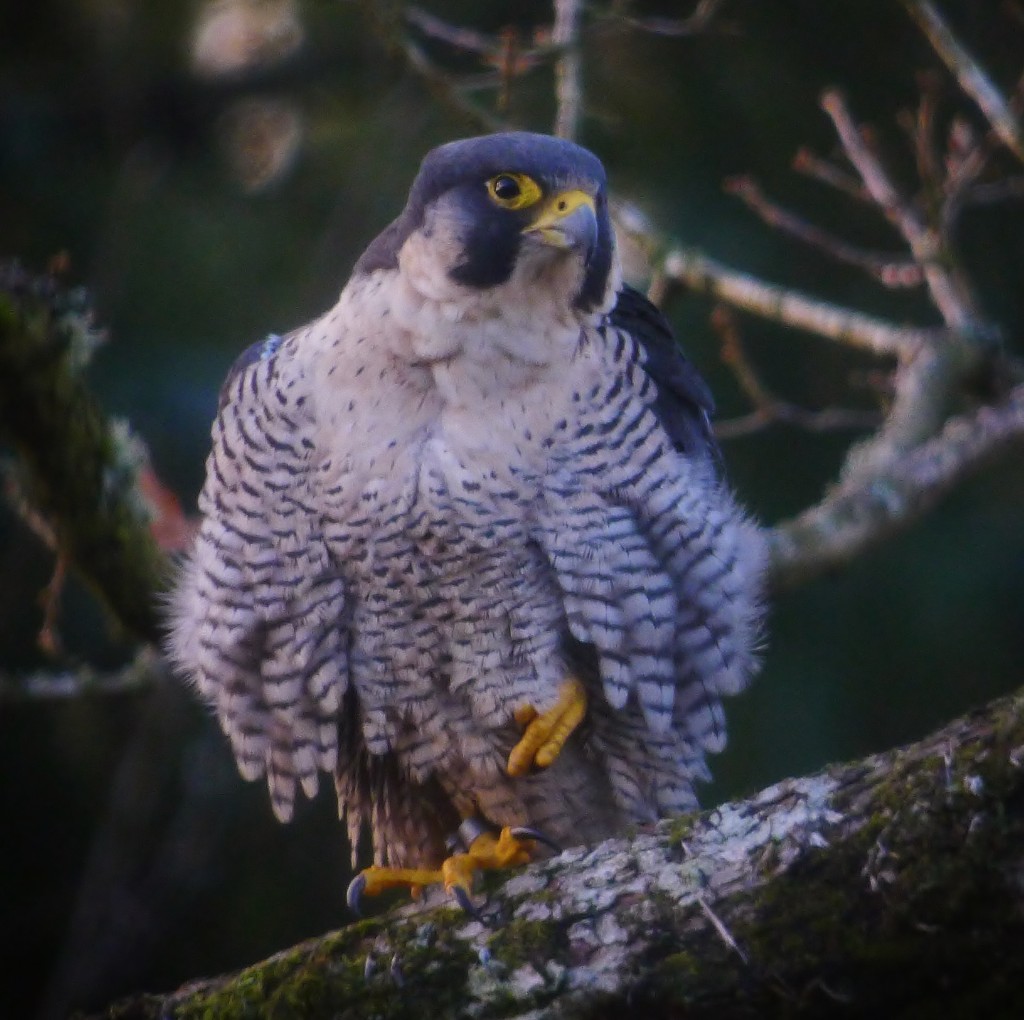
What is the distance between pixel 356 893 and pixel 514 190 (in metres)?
1.31

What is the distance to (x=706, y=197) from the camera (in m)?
5.88

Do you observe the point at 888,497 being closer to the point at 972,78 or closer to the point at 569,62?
the point at 972,78

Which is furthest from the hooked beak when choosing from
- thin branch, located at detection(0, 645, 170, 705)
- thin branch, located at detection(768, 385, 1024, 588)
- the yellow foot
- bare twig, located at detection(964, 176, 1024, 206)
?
bare twig, located at detection(964, 176, 1024, 206)

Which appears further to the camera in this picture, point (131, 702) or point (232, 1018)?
point (131, 702)

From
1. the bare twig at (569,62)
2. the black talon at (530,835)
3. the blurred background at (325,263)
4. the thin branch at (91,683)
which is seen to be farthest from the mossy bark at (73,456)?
the blurred background at (325,263)

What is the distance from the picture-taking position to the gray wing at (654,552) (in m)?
2.81

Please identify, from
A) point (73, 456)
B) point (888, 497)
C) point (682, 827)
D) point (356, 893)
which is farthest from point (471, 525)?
point (888, 497)

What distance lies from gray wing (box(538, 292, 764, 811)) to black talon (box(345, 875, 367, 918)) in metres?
0.57

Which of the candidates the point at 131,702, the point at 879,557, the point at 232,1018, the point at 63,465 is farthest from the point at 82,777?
the point at 232,1018

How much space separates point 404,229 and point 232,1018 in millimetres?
1485

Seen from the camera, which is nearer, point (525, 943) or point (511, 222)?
point (525, 943)

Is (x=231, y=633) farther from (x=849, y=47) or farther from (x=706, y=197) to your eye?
(x=849, y=47)

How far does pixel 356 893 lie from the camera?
274 centimetres

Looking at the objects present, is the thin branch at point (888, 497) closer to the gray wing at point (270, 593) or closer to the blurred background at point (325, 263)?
the gray wing at point (270, 593)
